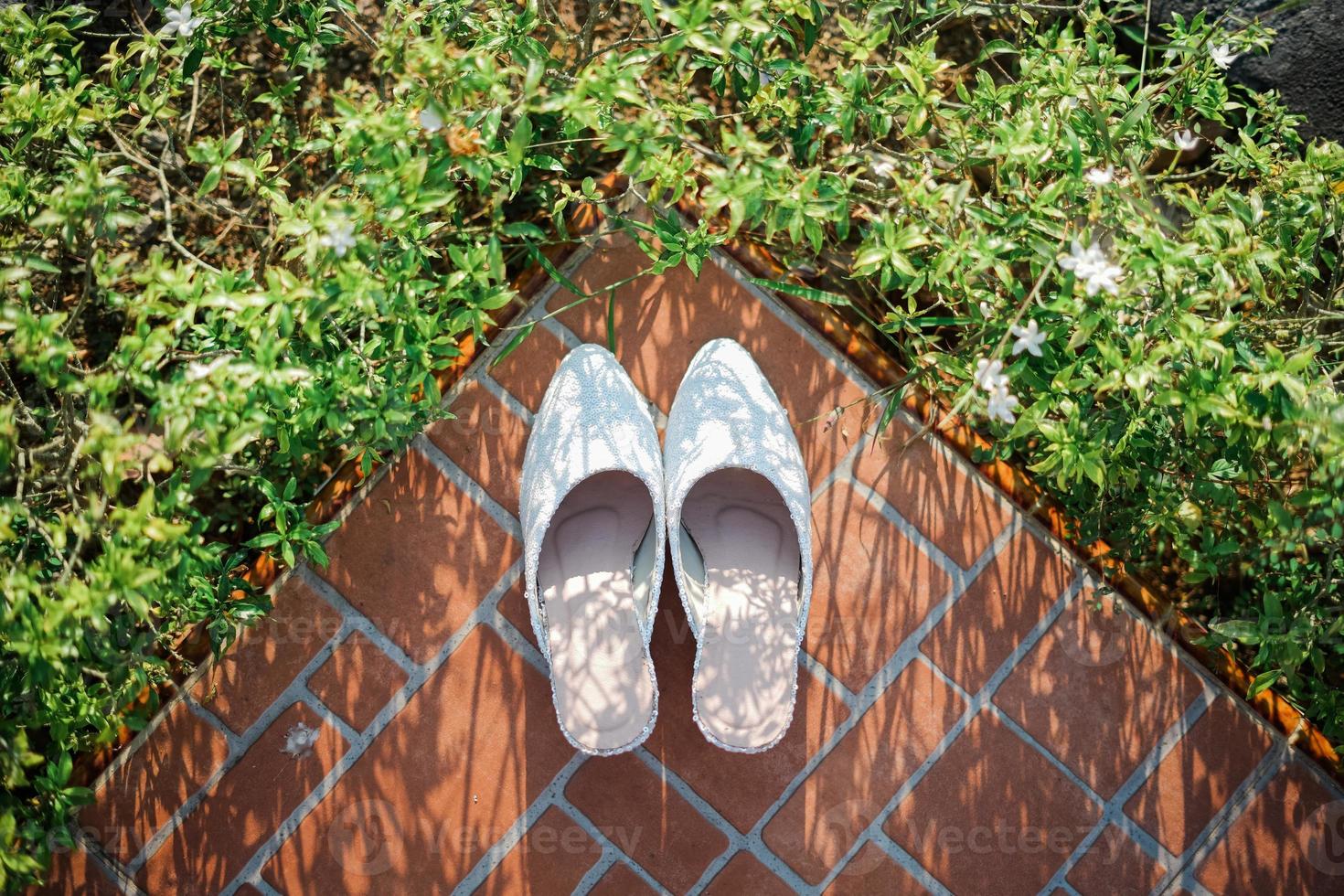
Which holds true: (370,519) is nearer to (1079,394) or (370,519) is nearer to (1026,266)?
(1079,394)

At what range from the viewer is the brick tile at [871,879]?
232 cm

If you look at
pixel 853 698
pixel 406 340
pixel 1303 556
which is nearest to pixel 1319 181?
pixel 1303 556

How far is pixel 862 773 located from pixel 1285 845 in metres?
1.04

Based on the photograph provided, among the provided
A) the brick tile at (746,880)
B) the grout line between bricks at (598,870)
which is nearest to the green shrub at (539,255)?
the grout line between bricks at (598,870)

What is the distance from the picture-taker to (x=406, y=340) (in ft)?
5.82

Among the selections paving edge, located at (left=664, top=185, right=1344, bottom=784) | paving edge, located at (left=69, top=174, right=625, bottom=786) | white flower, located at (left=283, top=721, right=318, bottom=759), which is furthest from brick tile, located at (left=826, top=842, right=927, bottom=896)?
paving edge, located at (left=69, top=174, right=625, bottom=786)

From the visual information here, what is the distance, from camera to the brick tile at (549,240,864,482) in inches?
93.0

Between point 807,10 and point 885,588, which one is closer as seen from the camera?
point 807,10

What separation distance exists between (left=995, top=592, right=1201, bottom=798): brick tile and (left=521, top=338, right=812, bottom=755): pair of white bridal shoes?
663 millimetres

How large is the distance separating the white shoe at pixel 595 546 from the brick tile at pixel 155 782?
0.90 m

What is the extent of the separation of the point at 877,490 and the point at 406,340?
121cm

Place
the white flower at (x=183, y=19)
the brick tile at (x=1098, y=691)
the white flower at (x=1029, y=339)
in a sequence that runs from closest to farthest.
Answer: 1. the white flower at (x=1029, y=339)
2. the white flower at (x=183, y=19)
3. the brick tile at (x=1098, y=691)

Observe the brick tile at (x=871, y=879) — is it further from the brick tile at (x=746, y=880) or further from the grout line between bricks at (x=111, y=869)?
the grout line between bricks at (x=111, y=869)

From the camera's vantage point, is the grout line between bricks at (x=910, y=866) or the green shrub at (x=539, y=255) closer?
the green shrub at (x=539, y=255)
